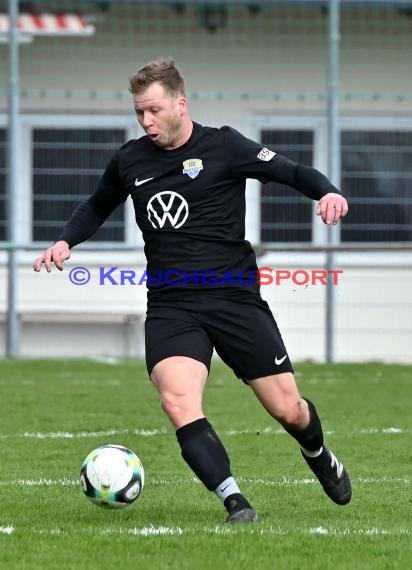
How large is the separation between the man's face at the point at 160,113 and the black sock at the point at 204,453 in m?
1.19

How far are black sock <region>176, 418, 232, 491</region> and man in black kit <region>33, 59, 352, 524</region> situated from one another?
4 centimetres

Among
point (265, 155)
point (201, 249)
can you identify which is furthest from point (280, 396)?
point (265, 155)

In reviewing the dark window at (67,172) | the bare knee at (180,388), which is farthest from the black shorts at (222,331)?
the dark window at (67,172)

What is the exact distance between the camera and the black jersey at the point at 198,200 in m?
6.01

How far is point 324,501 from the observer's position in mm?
6586

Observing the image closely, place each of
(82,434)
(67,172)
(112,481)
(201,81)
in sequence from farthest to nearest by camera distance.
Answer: (201,81) → (67,172) → (82,434) → (112,481)

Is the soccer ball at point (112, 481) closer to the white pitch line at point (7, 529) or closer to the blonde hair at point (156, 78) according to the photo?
the white pitch line at point (7, 529)

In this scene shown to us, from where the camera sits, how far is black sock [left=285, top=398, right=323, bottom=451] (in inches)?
241

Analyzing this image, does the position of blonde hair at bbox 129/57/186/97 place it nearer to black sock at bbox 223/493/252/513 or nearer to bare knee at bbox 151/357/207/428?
bare knee at bbox 151/357/207/428

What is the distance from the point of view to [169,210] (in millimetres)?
6027

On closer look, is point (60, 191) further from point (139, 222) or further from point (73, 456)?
point (139, 222)

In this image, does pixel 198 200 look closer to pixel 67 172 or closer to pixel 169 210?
pixel 169 210

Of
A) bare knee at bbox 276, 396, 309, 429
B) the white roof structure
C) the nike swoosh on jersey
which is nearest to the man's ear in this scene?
the nike swoosh on jersey

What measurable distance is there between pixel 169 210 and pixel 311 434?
1.14 meters
